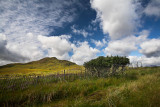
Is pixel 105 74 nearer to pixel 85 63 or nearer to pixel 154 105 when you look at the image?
pixel 85 63

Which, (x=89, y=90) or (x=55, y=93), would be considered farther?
(x=89, y=90)

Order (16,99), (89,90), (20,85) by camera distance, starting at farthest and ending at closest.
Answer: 1. (20,85)
2. (89,90)
3. (16,99)

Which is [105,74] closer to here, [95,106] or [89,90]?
[89,90]

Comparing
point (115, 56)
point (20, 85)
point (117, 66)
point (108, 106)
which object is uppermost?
point (115, 56)

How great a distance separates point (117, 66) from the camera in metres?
12.8

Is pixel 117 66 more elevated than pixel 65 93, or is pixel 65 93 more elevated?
pixel 117 66

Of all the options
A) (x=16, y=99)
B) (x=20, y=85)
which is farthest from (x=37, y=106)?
(x=20, y=85)

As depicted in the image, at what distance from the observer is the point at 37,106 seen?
14.2ft

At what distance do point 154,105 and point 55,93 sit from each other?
511 centimetres

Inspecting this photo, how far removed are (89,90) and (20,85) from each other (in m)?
8.48

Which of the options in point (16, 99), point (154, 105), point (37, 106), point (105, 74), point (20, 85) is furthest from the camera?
point (105, 74)

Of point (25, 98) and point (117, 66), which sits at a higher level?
point (117, 66)

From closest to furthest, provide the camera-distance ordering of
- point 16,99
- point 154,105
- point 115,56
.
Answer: point 154,105
point 16,99
point 115,56

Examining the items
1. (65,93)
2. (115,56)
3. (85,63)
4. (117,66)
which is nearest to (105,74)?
(117,66)
